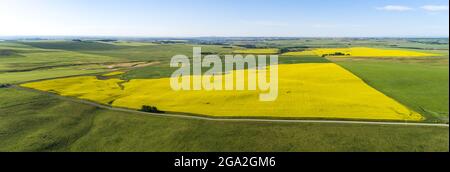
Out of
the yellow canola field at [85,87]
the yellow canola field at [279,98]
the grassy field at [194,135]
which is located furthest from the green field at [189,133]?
the yellow canola field at [85,87]

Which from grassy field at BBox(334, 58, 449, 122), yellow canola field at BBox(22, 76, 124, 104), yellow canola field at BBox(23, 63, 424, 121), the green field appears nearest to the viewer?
the green field

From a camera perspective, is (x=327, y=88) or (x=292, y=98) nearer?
(x=292, y=98)

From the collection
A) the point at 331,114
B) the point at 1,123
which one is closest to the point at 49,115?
the point at 1,123

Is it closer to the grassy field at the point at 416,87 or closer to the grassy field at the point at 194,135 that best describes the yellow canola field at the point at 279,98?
the grassy field at the point at 416,87

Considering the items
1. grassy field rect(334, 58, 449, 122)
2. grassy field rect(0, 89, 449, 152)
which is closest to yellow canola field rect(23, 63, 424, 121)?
grassy field rect(334, 58, 449, 122)

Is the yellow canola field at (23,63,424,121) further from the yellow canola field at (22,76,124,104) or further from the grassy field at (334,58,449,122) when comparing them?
the grassy field at (334,58,449,122)
